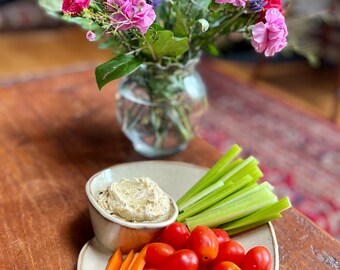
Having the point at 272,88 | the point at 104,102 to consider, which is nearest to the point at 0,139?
the point at 104,102

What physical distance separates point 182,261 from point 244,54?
2.88 m

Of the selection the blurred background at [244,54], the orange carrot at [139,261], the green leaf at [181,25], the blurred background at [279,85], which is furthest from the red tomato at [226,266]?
the blurred background at [244,54]

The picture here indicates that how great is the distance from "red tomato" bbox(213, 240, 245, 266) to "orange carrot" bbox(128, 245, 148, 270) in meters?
0.12

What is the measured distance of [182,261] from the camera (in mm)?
696

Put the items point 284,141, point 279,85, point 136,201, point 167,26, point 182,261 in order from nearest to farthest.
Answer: point 182,261 → point 136,201 → point 167,26 → point 284,141 → point 279,85

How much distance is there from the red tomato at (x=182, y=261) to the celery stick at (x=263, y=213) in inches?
6.1

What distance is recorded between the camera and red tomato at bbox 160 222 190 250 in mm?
766

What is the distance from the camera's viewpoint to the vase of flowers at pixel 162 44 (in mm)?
810

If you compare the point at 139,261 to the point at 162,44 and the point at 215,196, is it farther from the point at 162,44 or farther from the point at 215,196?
the point at 162,44

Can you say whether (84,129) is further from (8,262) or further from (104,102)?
(8,262)

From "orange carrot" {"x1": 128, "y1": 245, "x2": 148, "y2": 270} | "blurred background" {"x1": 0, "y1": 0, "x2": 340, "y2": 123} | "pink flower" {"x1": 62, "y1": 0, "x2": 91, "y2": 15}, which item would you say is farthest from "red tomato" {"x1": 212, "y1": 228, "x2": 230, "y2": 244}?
"blurred background" {"x1": 0, "y1": 0, "x2": 340, "y2": 123}

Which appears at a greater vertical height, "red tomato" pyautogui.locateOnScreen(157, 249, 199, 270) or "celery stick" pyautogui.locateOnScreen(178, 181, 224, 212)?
"red tomato" pyautogui.locateOnScreen(157, 249, 199, 270)

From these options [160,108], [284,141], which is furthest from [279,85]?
[160,108]

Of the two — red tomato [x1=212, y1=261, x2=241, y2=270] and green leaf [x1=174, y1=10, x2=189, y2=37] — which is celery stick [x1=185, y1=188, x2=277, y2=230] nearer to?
red tomato [x1=212, y1=261, x2=241, y2=270]
